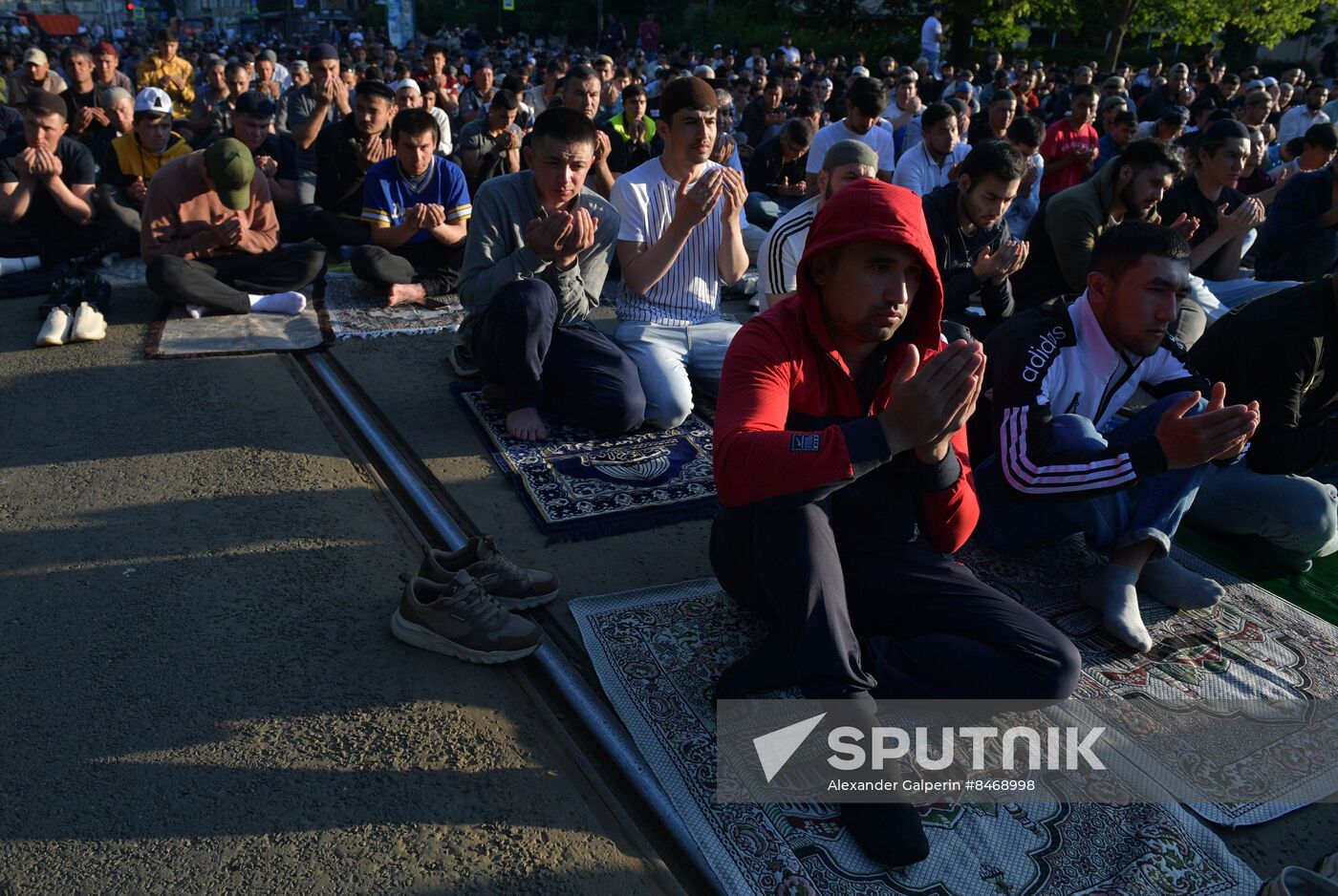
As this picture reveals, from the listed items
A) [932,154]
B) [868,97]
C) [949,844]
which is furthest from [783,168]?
[949,844]

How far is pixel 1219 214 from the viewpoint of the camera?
559 centimetres

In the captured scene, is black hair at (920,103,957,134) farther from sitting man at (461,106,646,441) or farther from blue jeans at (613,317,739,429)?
sitting man at (461,106,646,441)

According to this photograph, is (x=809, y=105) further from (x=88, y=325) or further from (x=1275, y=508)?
(x=1275, y=508)

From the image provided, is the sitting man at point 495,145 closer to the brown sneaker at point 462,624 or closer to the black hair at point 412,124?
the black hair at point 412,124

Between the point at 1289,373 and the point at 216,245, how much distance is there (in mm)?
5448

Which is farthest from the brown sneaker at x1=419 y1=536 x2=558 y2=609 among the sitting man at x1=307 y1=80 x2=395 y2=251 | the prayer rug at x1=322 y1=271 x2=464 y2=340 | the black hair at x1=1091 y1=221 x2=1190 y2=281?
the sitting man at x1=307 y1=80 x2=395 y2=251

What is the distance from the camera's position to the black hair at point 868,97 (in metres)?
7.46

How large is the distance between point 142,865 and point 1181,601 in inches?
119

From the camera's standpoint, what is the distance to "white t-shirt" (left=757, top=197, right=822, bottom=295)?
13.6ft

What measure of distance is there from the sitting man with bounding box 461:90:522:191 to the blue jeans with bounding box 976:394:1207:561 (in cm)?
539

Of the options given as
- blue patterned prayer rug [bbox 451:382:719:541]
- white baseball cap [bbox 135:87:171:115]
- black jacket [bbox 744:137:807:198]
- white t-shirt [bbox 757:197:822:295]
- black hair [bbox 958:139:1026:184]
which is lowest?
blue patterned prayer rug [bbox 451:382:719:541]

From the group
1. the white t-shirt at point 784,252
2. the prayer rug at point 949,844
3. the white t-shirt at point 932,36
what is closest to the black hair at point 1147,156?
the white t-shirt at point 784,252

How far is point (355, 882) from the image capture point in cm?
198

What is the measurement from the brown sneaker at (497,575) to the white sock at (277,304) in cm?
336
